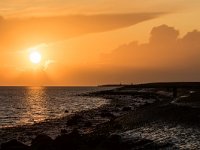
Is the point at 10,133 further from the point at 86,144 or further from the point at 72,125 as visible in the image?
the point at 86,144

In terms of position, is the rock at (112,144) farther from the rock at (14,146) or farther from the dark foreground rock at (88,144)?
the rock at (14,146)

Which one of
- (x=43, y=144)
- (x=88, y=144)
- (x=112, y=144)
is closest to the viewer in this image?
(x=112, y=144)

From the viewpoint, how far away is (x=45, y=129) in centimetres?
5097

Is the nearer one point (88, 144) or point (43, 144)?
point (43, 144)

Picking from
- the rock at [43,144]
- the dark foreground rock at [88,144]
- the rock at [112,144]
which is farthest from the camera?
the rock at [43,144]

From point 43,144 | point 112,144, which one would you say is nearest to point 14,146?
point 43,144

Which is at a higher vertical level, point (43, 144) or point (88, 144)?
point (43, 144)

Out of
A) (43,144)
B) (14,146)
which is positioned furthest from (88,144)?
(14,146)

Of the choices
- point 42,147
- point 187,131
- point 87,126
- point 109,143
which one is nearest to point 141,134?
point 187,131

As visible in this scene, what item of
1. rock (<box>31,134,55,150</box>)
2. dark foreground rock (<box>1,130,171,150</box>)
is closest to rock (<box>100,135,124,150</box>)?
dark foreground rock (<box>1,130,171,150</box>)

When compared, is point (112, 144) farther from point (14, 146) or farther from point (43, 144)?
point (14, 146)

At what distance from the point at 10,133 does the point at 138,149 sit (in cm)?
2423

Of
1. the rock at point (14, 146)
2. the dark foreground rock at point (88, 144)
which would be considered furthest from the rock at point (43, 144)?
the rock at point (14, 146)

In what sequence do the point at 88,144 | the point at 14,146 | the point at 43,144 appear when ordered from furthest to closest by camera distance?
the point at 14,146 → the point at 88,144 → the point at 43,144
